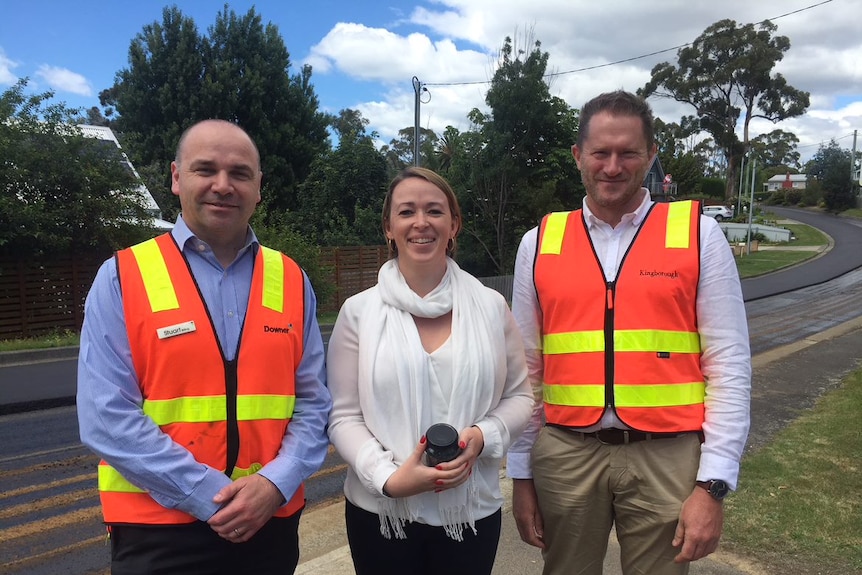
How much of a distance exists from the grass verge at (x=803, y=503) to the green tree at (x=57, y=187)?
14.5 m

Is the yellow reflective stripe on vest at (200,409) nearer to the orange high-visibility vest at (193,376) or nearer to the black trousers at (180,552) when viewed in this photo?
the orange high-visibility vest at (193,376)

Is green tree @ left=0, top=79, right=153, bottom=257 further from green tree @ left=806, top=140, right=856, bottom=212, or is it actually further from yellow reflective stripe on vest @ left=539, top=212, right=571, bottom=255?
green tree @ left=806, top=140, right=856, bottom=212

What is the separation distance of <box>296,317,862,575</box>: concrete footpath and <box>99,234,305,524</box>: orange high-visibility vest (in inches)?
60.6

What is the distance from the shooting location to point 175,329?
1898 mm

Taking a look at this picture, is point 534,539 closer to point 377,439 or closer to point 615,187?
point 377,439

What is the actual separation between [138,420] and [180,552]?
434 mm

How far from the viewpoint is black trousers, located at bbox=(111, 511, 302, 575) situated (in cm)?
186

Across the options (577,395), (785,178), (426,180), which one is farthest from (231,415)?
(785,178)

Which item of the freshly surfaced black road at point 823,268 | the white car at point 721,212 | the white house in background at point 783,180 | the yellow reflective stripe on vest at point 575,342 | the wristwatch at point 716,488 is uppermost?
the white house in background at point 783,180

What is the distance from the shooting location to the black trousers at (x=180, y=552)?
1.86 m

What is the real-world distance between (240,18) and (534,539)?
2871 centimetres

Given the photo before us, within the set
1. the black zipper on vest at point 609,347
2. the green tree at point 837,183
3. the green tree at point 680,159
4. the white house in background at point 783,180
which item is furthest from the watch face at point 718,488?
the white house in background at point 783,180

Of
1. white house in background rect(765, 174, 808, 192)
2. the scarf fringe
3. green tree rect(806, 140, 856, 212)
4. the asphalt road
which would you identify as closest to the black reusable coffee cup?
the scarf fringe

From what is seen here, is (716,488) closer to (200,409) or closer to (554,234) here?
(554,234)
